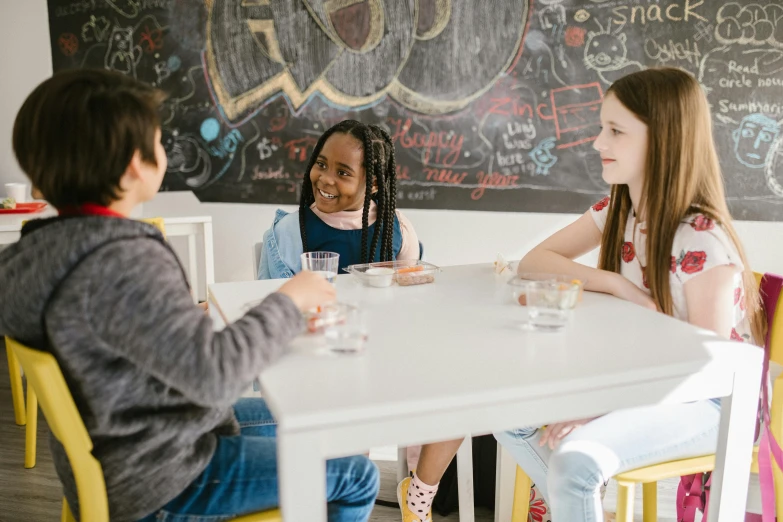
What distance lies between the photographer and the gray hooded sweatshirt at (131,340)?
904 millimetres

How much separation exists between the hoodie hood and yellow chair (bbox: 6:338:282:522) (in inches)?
1.4

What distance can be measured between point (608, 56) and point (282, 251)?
1.91 meters

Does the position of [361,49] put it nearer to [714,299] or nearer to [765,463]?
[714,299]

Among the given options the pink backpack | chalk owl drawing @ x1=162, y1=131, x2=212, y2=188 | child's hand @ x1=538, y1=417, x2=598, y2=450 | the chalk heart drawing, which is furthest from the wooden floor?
the chalk heart drawing

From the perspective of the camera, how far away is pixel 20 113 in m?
1.00

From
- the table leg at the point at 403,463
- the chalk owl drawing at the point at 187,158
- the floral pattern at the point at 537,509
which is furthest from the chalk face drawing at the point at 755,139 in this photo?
the chalk owl drawing at the point at 187,158

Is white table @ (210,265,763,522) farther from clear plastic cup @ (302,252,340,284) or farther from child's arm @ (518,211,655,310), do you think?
clear plastic cup @ (302,252,340,284)

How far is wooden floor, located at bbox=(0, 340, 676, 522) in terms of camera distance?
1.94 meters

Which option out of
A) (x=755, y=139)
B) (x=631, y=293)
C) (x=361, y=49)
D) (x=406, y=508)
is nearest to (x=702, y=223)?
(x=631, y=293)

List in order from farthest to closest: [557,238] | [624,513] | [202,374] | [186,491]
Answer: [557,238] < [624,513] < [186,491] < [202,374]

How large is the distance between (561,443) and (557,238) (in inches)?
25.2

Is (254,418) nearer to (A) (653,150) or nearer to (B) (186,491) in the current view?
(B) (186,491)

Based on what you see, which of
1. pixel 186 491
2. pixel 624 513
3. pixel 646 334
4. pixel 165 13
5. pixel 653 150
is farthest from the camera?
pixel 165 13

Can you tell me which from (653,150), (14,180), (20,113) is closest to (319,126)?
(14,180)
